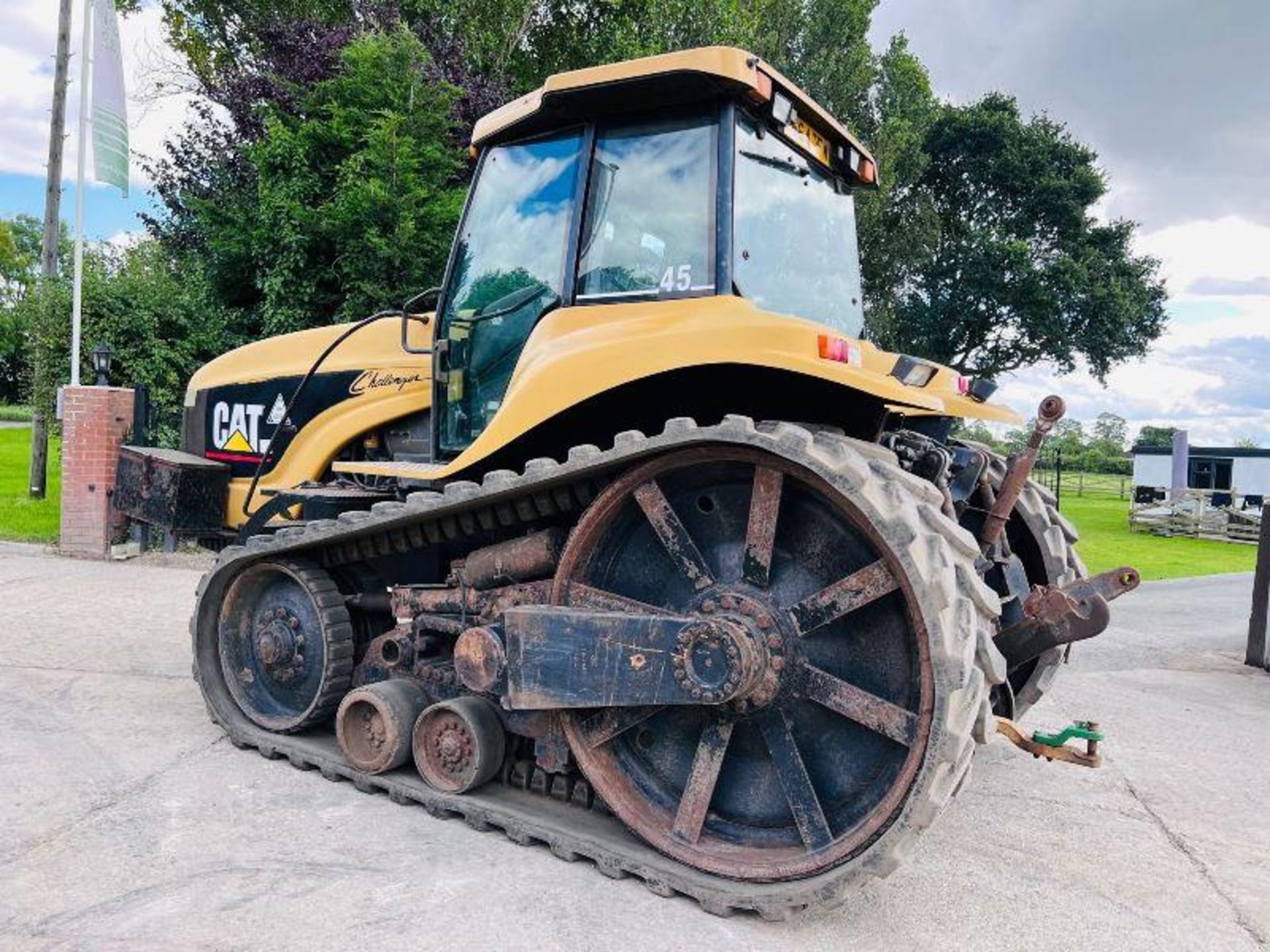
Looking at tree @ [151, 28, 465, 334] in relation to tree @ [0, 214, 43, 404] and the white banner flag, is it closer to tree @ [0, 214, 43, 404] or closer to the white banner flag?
the white banner flag

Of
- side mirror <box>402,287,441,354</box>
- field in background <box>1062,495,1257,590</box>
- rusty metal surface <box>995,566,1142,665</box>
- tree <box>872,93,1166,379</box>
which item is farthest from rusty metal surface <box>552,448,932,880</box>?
tree <box>872,93,1166,379</box>

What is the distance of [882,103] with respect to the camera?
2062 centimetres

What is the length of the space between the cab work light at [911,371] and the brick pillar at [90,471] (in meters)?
9.22

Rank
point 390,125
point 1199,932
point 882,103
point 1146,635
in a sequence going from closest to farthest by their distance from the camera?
point 1199,932
point 1146,635
point 390,125
point 882,103

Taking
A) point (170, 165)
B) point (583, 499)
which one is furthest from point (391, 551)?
point (170, 165)

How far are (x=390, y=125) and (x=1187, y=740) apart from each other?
436 inches

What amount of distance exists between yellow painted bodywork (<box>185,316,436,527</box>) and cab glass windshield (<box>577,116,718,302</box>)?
1228mm

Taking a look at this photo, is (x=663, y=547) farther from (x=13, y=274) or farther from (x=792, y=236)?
(x=13, y=274)

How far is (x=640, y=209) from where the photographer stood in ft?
12.2

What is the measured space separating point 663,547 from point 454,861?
4.41 feet

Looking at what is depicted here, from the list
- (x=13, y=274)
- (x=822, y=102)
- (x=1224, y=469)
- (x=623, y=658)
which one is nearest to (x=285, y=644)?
(x=623, y=658)

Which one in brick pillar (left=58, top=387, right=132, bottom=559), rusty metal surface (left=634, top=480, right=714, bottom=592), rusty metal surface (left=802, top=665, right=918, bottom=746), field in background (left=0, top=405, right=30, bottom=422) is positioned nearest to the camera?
rusty metal surface (left=802, top=665, right=918, bottom=746)

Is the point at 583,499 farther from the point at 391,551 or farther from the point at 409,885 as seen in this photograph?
the point at 409,885

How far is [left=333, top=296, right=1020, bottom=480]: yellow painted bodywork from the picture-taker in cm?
298
